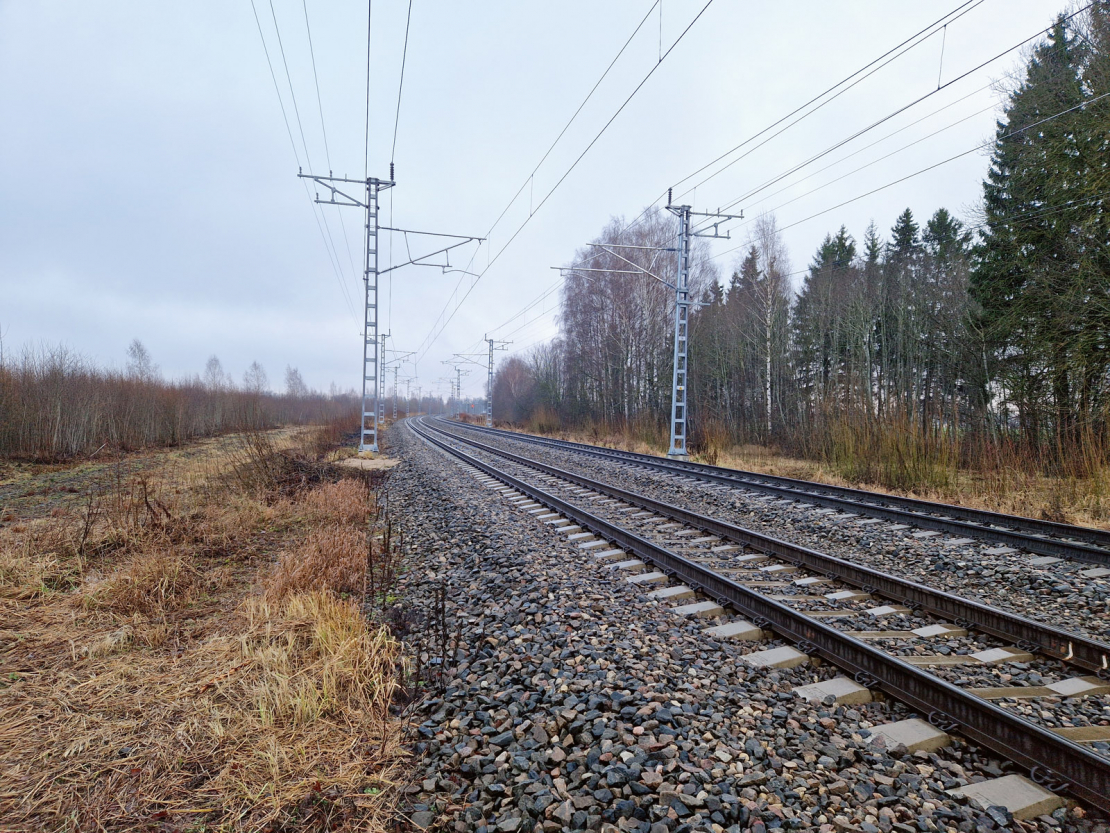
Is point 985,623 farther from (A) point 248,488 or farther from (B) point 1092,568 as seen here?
(A) point 248,488

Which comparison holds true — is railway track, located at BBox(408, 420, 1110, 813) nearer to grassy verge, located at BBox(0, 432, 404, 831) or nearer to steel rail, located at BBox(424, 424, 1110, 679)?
steel rail, located at BBox(424, 424, 1110, 679)

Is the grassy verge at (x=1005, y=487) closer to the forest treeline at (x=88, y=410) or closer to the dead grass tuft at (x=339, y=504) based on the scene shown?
the dead grass tuft at (x=339, y=504)

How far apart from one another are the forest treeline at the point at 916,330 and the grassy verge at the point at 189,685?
10.7 metres

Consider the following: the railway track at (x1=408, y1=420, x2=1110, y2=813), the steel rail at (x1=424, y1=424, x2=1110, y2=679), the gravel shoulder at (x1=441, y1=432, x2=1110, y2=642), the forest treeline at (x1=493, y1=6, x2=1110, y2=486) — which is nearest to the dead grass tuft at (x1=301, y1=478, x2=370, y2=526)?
the railway track at (x1=408, y1=420, x2=1110, y2=813)

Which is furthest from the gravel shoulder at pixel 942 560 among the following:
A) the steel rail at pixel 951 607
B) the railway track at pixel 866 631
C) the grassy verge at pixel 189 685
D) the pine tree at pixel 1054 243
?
the pine tree at pixel 1054 243

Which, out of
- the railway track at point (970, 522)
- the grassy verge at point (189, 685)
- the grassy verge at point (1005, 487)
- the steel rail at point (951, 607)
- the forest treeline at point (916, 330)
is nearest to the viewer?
the grassy verge at point (189, 685)

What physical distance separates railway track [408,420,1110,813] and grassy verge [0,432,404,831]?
106 inches

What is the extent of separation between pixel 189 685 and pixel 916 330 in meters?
32.6

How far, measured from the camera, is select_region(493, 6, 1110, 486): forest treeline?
12.1 m

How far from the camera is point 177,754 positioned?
2705 mm

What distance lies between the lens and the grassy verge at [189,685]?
2.41 meters

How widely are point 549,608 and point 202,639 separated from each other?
2.67 meters

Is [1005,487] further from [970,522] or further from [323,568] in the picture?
[323,568]

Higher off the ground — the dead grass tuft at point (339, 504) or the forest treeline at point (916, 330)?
the forest treeline at point (916, 330)
